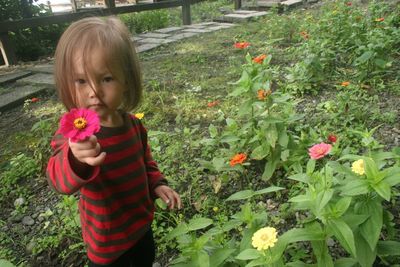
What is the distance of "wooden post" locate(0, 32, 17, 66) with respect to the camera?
5242 mm

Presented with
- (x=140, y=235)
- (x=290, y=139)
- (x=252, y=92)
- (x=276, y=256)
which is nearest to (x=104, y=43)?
(x=140, y=235)

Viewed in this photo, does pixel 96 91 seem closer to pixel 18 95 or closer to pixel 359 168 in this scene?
pixel 359 168

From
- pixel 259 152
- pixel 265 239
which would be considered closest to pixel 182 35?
pixel 259 152

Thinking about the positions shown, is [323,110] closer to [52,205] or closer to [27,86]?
[52,205]

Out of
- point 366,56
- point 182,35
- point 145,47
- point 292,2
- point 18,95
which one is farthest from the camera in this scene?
point 292,2

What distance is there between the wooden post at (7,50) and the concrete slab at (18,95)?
1.23 meters

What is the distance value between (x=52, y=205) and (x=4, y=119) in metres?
1.63

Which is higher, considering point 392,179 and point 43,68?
point 392,179

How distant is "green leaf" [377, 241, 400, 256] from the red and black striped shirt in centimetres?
100

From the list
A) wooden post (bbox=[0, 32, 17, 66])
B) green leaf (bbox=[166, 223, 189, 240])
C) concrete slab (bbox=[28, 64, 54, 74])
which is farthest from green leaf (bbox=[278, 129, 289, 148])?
wooden post (bbox=[0, 32, 17, 66])

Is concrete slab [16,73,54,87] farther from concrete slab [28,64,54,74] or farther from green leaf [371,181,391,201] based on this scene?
green leaf [371,181,391,201]

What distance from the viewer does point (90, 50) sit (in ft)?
4.31

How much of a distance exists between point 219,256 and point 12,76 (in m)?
4.13

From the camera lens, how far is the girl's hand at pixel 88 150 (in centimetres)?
109
